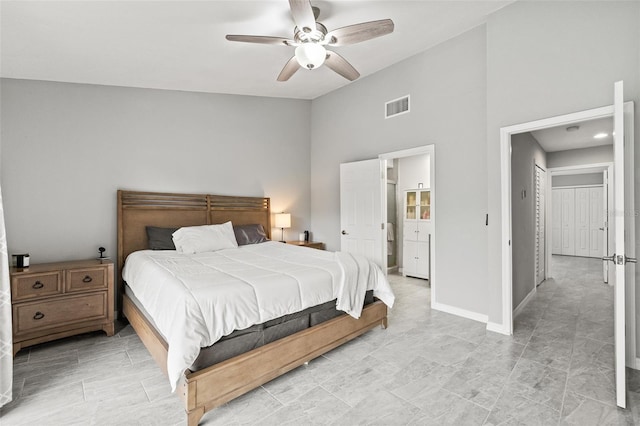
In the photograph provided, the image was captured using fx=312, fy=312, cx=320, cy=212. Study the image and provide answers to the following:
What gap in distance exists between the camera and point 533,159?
5.22 metres

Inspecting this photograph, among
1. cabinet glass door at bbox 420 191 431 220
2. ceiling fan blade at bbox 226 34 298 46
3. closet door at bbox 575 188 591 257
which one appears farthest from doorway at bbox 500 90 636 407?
closet door at bbox 575 188 591 257

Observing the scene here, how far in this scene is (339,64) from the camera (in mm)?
3100

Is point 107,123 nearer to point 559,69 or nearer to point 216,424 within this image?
point 216,424

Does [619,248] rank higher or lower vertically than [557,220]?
higher

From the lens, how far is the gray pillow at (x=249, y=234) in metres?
4.63

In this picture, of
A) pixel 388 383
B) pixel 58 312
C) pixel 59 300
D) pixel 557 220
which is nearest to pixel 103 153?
pixel 59 300

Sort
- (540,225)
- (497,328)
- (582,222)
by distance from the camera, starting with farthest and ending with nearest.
Answer: (582,222), (540,225), (497,328)

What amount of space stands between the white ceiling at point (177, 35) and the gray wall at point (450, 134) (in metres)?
0.30

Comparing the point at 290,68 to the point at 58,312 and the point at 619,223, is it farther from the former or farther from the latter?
the point at 58,312

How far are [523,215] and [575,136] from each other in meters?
2.55

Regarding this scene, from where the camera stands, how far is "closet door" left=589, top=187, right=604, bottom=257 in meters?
8.16

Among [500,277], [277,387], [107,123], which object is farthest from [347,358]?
[107,123]

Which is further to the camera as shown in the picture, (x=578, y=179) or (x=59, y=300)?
(x=578, y=179)

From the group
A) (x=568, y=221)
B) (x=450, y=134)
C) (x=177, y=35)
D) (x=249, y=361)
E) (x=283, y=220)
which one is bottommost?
(x=249, y=361)
